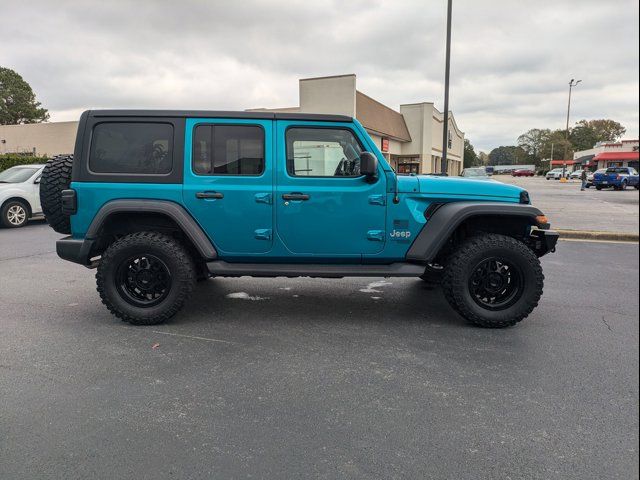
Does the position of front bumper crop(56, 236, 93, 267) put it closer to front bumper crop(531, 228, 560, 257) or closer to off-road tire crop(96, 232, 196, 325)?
off-road tire crop(96, 232, 196, 325)

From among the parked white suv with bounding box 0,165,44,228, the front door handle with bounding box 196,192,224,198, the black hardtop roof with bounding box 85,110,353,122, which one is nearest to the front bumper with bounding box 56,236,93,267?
the front door handle with bounding box 196,192,224,198

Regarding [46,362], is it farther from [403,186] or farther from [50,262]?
[50,262]

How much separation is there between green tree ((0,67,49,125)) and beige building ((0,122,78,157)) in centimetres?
2977

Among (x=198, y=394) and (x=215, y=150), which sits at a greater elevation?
(x=215, y=150)

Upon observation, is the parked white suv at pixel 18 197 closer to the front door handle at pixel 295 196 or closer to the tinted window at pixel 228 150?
the tinted window at pixel 228 150

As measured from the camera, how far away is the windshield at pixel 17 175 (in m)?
11.7

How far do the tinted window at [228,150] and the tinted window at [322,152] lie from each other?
0.32 metres

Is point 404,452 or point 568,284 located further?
point 568,284

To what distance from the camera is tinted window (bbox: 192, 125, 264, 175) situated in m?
4.50

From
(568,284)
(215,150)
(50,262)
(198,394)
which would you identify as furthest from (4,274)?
(568,284)

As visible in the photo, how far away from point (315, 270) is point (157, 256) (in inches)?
60.3

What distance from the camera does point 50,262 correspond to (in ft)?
24.3

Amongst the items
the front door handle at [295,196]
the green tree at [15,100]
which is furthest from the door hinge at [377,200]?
the green tree at [15,100]

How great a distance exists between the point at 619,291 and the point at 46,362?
6097 mm
